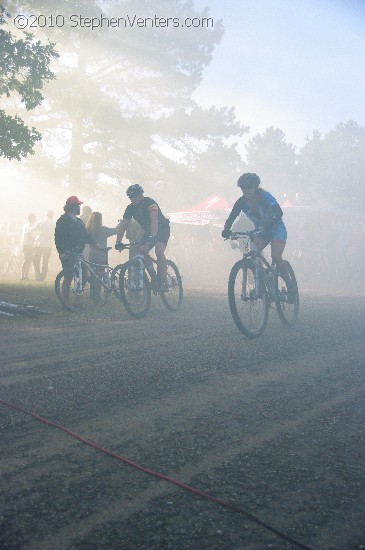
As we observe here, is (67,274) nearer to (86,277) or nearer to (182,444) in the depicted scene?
(86,277)

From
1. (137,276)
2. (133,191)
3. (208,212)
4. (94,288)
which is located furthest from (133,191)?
(208,212)

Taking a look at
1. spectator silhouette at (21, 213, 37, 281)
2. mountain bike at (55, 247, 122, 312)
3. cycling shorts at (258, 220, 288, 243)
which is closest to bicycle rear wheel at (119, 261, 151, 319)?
mountain bike at (55, 247, 122, 312)

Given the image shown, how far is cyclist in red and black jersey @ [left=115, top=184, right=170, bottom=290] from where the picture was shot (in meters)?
8.30

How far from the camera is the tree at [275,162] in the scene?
78.6 m

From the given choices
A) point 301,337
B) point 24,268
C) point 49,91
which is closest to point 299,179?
point 49,91

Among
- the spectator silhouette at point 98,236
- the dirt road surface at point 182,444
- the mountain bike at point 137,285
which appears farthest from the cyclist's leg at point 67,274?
the dirt road surface at point 182,444

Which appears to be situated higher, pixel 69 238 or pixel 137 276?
pixel 69 238

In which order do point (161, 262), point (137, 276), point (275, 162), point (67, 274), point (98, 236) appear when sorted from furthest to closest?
point (275, 162)
point (98, 236)
point (67, 274)
point (161, 262)
point (137, 276)

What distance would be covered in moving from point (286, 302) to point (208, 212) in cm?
1927

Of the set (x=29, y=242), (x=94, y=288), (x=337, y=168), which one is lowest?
(x=94, y=288)

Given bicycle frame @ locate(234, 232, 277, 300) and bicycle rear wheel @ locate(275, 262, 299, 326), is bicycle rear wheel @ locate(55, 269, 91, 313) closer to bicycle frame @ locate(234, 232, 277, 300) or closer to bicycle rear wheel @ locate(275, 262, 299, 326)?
bicycle frame @ locate(234, 232, 277, 300)

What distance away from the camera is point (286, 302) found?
295 inches

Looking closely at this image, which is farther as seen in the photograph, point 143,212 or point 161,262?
point 161,262

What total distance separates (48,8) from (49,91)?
3.77 metres
